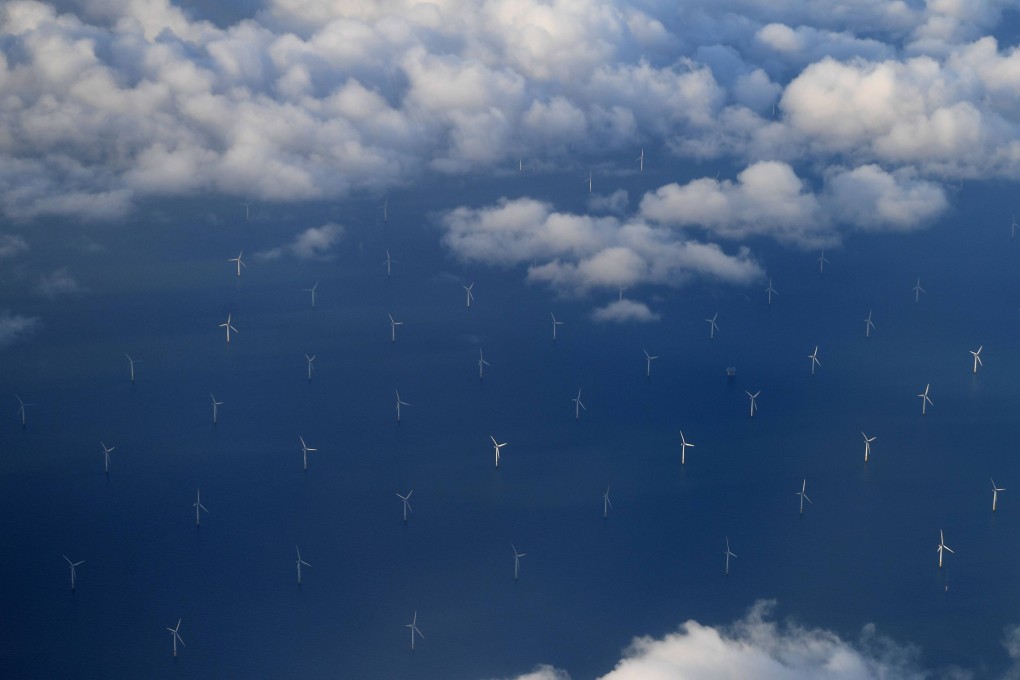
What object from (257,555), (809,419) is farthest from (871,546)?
(257,555)

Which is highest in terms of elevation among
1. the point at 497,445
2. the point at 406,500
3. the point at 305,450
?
the point at 497,445

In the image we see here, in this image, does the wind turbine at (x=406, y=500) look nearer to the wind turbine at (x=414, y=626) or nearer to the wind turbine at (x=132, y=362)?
the wind turbine at (x=414, y=626)

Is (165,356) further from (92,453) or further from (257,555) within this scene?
(257,555)

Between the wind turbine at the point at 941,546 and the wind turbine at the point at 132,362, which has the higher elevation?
the wind turbine at the point at 132,362

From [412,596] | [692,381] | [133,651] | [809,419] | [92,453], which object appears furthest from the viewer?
[692,381]

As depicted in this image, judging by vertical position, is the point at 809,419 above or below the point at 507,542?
above

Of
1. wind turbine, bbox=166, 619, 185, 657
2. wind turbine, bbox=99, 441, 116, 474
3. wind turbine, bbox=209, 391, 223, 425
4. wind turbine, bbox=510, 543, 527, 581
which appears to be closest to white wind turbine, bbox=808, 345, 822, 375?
wind turbine, bbox=510, 543, 527, 581

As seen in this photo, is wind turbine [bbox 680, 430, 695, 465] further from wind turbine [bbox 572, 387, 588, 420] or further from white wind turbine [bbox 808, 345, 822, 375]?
white wind turbine [bbox 808, 345, 822, 375]

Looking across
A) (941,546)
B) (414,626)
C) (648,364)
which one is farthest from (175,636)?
(648,364)

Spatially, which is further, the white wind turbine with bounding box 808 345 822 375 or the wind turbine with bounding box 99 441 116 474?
the white wind turbine with bounding box 808 345 822 375

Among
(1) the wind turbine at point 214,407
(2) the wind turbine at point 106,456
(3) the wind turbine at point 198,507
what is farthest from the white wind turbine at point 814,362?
(2) the wind turbine at point 106,456

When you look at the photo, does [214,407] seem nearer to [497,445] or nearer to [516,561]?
[497,445]
